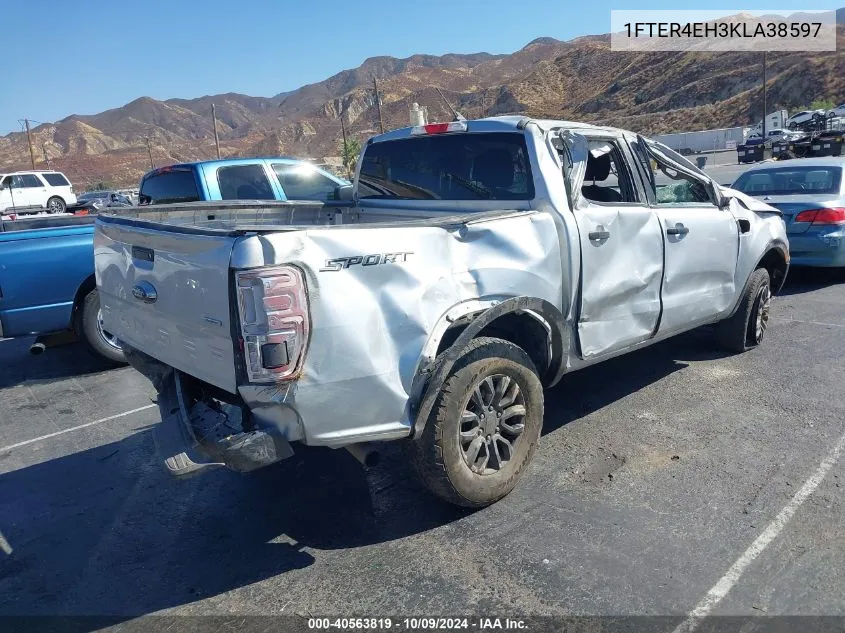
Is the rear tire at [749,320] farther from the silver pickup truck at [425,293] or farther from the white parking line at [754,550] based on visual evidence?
the white parking line at [754,550]

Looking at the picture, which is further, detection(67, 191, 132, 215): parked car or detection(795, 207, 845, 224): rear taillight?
detection(67, 191, 132, 215): parked car

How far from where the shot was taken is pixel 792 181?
901cm

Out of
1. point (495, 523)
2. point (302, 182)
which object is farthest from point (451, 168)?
point (302, 182)

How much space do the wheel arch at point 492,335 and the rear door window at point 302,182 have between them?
5.15 meters

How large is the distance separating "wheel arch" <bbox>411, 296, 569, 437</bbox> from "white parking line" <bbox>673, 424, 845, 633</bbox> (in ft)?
4.39

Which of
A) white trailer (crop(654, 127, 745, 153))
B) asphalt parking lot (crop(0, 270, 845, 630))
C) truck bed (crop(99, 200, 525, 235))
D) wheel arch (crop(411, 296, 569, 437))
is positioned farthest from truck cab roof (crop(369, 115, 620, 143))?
white trailer (crop(654, 127, 745, 153))

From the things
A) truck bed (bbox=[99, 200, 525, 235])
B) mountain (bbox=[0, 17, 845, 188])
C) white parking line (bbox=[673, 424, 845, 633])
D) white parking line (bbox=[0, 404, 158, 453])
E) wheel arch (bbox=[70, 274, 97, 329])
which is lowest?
white parking line (bbox=[673, 424, 845, 633])

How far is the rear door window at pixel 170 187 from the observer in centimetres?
833

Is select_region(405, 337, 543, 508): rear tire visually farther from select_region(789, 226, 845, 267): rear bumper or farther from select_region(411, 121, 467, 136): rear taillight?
select_region(789, 226, 845, 267): rear bumper

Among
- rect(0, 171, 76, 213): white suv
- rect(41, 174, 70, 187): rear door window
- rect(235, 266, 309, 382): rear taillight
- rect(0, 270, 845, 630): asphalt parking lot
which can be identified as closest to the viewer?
rect(235, 266, 309, 382): rear taillight

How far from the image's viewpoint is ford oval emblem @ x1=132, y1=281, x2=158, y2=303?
11.4 ft

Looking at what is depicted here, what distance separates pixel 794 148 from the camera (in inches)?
1355

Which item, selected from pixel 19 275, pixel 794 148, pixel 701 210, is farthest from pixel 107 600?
pixel 794 148

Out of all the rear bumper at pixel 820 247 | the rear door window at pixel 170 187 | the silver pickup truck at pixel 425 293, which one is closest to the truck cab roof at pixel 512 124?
the silver pickup truck at pixel 425 293
